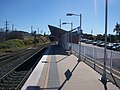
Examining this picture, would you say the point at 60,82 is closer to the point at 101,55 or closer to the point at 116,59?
the point at 116,59

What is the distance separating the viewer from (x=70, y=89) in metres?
10.1

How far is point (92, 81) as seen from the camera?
1208 centimetres

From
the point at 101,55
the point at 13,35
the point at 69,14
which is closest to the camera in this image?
the point at 101,55

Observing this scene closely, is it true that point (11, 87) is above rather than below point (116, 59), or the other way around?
below

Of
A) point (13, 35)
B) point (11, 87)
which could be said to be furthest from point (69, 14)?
point (13, 35)

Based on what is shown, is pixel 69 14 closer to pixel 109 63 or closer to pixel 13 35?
pixel 109 63

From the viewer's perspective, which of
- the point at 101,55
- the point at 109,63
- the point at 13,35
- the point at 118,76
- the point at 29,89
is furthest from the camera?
the point at 13,35

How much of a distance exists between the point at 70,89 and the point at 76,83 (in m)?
1.41

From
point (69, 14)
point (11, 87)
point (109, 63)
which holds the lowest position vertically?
point (11, 87)

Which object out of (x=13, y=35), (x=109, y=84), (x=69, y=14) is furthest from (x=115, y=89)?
(x=13, y=35)

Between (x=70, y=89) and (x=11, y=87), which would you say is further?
(x=11, y=87)

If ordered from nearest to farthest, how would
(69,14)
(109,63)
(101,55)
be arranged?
(109,63) → (101,55) → (69,14)

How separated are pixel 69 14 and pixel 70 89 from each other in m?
16.3

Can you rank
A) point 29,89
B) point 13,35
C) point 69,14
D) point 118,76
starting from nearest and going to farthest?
point 29,89, point 118,76, point 69,14, point 13,35
